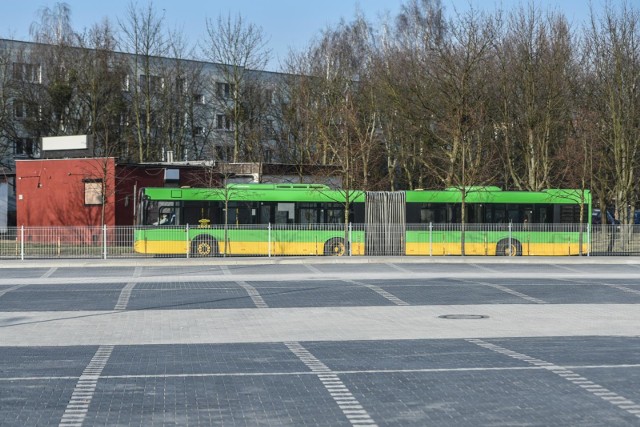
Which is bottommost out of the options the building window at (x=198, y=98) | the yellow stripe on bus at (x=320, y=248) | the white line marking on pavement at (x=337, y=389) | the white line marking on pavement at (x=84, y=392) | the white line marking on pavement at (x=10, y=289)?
Answer: the white line marking on pavement at (x=84, y=392)

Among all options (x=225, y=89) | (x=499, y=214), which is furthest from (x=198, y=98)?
(x=499, y=214)

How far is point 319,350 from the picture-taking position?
51.9 ft

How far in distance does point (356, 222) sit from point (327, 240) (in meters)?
2.09

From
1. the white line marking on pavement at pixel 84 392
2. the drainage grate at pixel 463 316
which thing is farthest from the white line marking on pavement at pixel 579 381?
the white line marking on pavement at pixel 84 392

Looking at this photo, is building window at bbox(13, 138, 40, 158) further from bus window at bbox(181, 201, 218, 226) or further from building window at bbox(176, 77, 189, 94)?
bus window at bbox(181, 201, 218, 226)

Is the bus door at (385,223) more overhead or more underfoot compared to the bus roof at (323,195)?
more underfoot

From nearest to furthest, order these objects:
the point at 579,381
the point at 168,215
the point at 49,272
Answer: the point at 579,381
the point at 49,272
the point at 168,215

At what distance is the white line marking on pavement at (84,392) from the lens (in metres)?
10.4

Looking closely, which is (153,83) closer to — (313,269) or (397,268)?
(313,269)

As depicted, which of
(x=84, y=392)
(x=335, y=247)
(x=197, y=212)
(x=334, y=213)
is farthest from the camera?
(x=334, y=213)

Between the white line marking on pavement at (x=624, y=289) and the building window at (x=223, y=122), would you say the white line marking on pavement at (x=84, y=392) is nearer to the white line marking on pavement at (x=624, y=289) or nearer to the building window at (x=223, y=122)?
the white line marking on pavement at (x=624, y=289)

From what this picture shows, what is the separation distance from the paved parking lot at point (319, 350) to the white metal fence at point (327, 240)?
291 inches

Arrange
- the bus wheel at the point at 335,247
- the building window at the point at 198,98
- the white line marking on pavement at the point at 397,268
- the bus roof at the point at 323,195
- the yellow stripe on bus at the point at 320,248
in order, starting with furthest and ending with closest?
1. the building window at the point at 198,98
2. the bus wheel at the point at 335,247
3. the bus roof at the point at 323,195
4. the yellow stripe on bus at the point at 320,248
5. the white line marking on pavement at the point at 397,268

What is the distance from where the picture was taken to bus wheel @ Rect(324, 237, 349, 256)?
4103 cm
